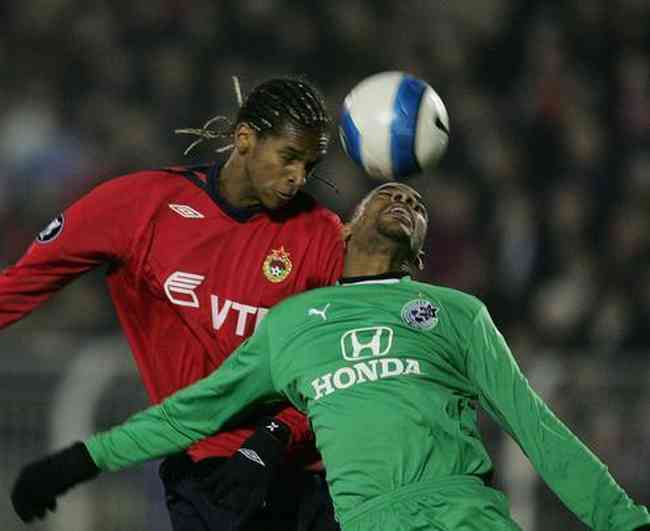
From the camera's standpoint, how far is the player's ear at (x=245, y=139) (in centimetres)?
459

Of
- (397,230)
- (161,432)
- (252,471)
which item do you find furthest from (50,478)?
(397,230)

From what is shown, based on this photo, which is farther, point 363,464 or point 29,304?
point 29,304

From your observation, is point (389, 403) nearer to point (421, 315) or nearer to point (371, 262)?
point (421, 315)

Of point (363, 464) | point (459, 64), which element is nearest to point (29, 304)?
point (363, 464)

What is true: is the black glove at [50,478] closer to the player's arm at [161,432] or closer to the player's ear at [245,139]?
the player's arm at [161,432]

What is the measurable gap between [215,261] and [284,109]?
0.46m

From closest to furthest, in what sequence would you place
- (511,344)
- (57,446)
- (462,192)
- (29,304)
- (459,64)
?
(29,304) < (57,446) < (511,344) < (462,192) < (459,64)

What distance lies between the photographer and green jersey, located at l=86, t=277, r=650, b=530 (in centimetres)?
386

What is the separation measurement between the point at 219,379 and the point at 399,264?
1.81ft

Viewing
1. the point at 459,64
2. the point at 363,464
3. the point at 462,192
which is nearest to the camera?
the point at 363,464

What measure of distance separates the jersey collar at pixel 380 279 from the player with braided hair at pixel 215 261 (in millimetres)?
334

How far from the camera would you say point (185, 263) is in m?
4.56

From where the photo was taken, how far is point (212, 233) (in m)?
4.59

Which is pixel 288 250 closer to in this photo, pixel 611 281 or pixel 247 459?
pixel 247 459
